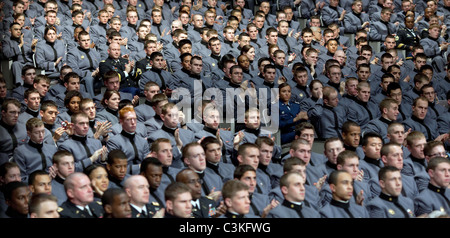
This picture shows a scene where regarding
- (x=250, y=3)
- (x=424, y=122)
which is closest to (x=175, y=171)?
(x=424, y=122)

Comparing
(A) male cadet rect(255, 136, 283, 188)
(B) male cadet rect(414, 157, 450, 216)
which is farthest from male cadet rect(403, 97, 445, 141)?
(A) male cadet rect(255, 136, 283, 188)

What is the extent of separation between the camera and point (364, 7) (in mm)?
10742

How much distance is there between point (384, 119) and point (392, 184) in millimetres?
1723

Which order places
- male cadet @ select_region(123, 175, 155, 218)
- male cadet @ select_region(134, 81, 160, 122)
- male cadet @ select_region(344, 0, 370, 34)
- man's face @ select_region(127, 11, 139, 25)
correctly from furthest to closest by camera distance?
male cadet @ select_region(344, 0, 370, 34) < man's face @ select_region(127, 11, 139, 25) < male cadet @ select_region(134, 81, 160, 122) < male cadet @ select_region(123, 175, 155, 218)

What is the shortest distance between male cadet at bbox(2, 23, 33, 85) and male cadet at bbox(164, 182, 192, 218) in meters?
3.64

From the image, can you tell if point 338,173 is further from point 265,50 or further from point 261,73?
point 265,50

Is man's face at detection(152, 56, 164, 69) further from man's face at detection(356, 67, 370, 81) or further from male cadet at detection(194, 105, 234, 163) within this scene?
man's face at detection(356, 67, 370, 81)

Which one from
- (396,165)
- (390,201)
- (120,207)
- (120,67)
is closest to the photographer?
(120,207)

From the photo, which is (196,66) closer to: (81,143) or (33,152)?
(81,143)

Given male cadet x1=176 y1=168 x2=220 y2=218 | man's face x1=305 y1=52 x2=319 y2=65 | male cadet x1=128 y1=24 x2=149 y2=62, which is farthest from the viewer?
male cadet x1=128 y1=24 x2=149 y2=62

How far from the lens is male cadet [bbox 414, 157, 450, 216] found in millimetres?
5402

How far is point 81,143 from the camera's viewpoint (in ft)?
19.4

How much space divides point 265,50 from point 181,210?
467 cm

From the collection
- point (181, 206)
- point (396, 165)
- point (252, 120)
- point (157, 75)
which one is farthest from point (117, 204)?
point (157, 75)
